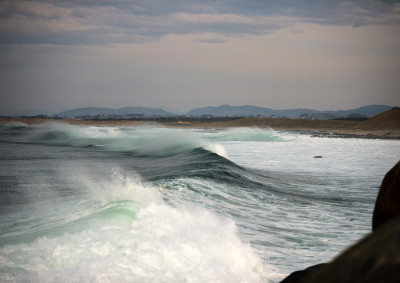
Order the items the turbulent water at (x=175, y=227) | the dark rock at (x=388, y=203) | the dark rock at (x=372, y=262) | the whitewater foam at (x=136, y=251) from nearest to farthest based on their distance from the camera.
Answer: the dark rock at (x=372, y=262), the dark rock at (x=388, y=203), the whitewater foam at (x=136, y=251), the turbulent water at (x=175, y=227)

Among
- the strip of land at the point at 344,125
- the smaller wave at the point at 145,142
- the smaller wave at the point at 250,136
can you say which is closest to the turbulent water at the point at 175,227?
the smaller wave at the point at 145,142

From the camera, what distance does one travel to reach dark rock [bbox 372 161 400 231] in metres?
2.93

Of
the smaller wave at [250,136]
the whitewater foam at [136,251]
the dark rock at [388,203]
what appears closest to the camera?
the dark rock at [388,203]

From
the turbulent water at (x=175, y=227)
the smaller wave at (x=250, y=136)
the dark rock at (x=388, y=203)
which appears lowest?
the turbulent water at (x=175, y=227)

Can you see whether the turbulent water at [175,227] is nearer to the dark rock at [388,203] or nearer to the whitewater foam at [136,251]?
the whitewater foam at [136,251]

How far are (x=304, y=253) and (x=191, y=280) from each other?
2.43 meters

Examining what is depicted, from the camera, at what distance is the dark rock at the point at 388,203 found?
2.93 meters

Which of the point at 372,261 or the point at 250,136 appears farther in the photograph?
the point at 250,136

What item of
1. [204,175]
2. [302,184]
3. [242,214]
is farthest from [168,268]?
[302,184]

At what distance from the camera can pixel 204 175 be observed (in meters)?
15.2

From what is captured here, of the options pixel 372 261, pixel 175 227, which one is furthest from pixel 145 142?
pixel 372 261

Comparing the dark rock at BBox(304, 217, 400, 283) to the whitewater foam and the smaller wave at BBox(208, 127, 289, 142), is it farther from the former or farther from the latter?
the smaller wave at BBox(208, 127, 289, 142)

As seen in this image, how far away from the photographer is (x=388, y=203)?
119 inches

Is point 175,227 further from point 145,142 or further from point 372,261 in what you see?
point 145,142
